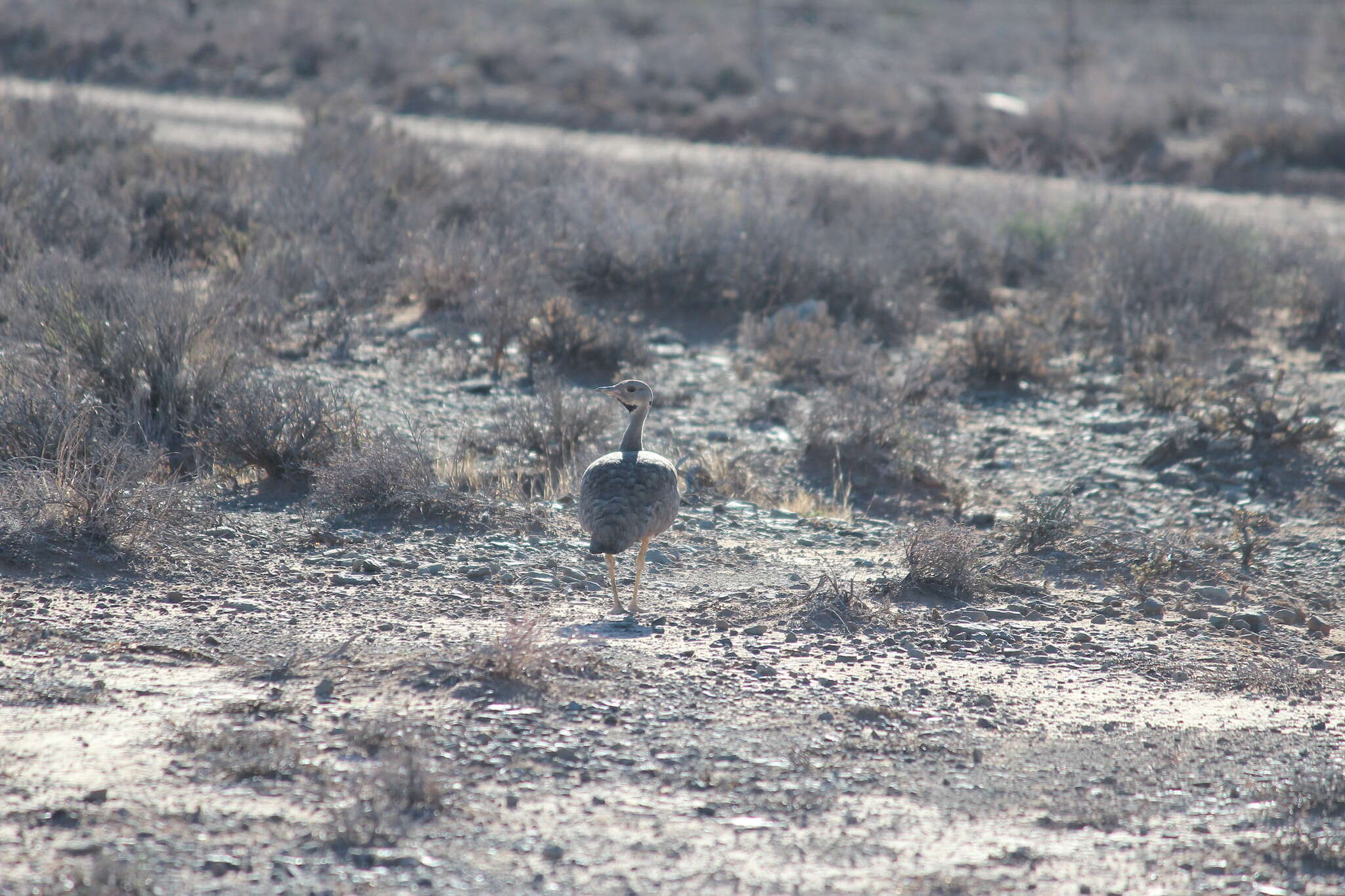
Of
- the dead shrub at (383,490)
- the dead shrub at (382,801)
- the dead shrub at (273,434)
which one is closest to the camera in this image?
the dead shrub at (382,801)

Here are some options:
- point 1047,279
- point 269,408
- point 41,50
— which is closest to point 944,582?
point 269,408

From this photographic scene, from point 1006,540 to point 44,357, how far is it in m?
6.61

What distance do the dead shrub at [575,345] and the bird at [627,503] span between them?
4.30 m

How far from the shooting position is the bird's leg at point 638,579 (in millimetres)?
6562

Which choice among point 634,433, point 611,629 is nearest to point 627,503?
point 611,629

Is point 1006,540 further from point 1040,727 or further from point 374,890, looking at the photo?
point 374,890

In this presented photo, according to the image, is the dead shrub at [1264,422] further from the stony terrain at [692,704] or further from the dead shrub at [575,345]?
the dead shrub at [575,345]

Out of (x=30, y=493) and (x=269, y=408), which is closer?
(x=30, y=493)

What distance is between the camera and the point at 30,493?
664 centimetres

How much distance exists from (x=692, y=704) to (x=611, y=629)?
93cm

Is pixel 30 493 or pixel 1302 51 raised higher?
pixel 1302 51

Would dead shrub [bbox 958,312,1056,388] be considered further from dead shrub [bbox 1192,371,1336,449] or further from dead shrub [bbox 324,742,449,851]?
dead shrub [bbox 324,742,449,851]

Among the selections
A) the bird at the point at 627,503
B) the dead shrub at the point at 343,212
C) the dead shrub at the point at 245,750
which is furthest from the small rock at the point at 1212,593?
the dead shrub at the point at 343,212

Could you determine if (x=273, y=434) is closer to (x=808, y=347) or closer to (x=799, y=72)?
(x=808, y=347)
